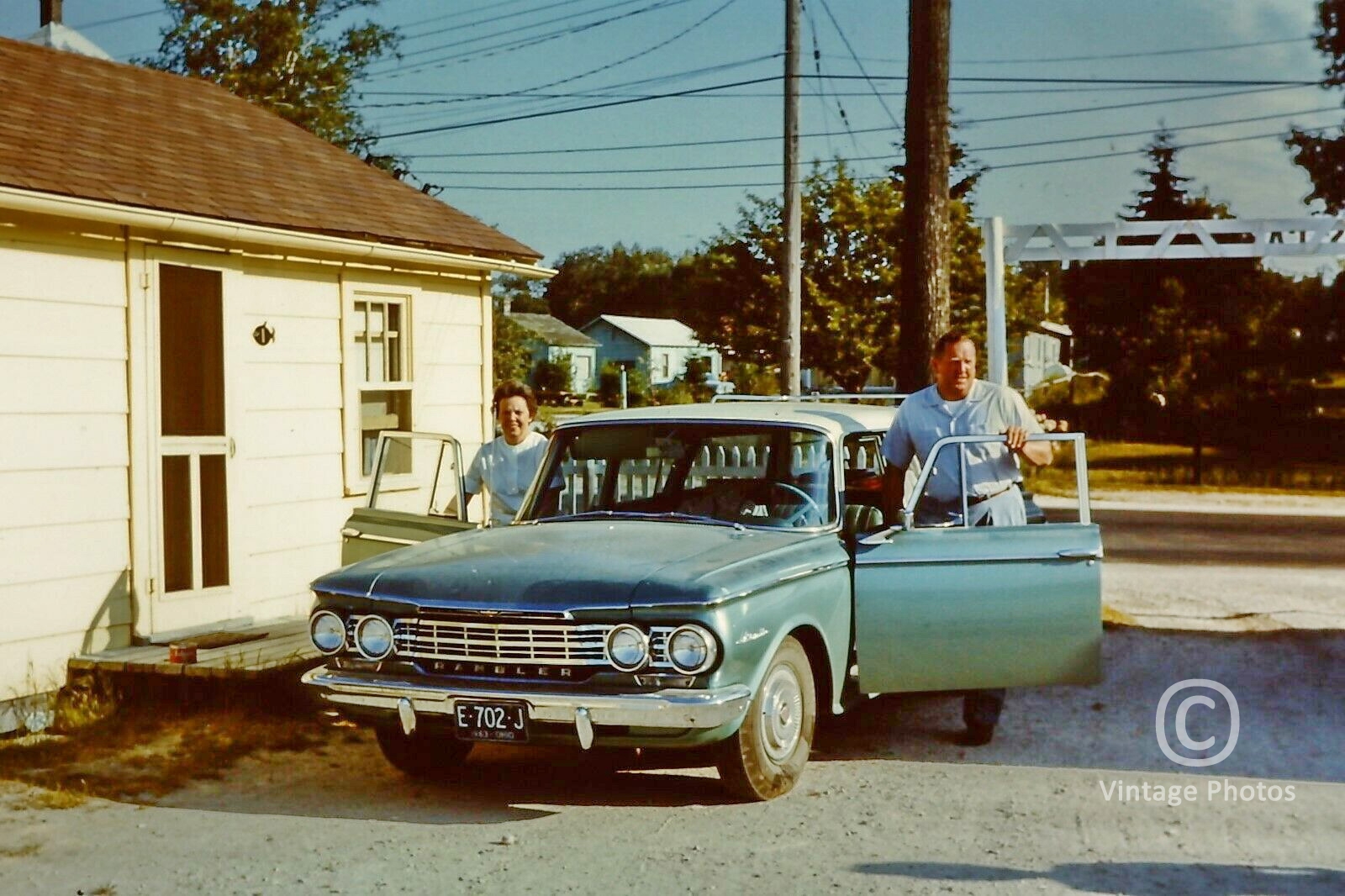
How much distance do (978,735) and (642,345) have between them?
88.7m

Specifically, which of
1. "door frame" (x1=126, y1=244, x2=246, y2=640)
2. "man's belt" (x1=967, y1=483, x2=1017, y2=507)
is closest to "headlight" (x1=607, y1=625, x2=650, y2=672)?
"man's belt" (x1=967, y1=483, x2=1017, y2=507)

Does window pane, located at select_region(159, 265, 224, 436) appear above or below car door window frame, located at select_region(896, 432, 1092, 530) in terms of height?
above

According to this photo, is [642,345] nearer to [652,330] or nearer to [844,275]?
[652,330]

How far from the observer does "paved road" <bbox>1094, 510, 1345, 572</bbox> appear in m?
16.2

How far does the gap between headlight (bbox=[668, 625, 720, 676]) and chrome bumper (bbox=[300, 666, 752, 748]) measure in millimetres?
97

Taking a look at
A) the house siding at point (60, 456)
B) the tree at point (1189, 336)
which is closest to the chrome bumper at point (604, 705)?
the house siding at point (60, 456)

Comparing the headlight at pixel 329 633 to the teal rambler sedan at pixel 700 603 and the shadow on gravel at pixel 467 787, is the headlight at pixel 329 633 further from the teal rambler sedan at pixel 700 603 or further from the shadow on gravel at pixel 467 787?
the shadow on gravel at pixel 467 787

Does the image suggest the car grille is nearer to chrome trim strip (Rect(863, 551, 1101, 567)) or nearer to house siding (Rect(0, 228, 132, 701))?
chrome trim strip (Rect(863, 551, 1101, 567))

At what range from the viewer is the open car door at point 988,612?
21.3ft

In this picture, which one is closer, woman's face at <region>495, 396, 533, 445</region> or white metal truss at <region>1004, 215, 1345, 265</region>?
woman's face at <region>495, 396, 533, 445</region>

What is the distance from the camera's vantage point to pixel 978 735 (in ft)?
24.1

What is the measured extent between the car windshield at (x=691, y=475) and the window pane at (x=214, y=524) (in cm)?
307

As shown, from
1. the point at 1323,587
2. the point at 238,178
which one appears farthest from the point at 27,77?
the point at 1323,587

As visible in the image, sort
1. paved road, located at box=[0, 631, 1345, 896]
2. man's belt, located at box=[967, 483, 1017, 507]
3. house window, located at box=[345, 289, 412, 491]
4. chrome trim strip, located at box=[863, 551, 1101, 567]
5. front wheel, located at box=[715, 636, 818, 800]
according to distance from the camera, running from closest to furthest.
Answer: paved road, located at box=[0, 631, 1345, 896] → front wheel, located at box=[715, 636, 818, 800] → chrome trim strip, located at box=[863, 551, 1101, 567] → man's belt, located at box=[967, 483, 1017, 507] → house window, located at box=[345, 289, 412, 491]
